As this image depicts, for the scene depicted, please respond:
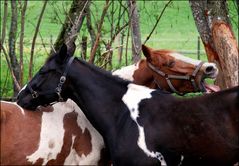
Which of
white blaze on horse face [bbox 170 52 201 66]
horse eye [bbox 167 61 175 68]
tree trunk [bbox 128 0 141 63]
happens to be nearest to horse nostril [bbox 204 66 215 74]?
white blaze on horse face [bbox 170 52 201 66]

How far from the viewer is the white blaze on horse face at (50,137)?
5.76 m

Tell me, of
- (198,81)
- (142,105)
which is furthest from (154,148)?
(198,81)

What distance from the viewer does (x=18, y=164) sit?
224 inches

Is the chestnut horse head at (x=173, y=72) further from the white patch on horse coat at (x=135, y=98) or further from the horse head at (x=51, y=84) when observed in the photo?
the horse head at (x=51, y=84)

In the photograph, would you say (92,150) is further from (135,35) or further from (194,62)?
(135,35)

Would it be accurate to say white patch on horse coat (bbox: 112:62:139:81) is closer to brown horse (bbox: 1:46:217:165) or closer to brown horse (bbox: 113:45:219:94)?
brown horse (bbox: 113:45:219:94)

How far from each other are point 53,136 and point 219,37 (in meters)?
2.51

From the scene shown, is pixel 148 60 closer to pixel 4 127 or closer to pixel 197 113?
pixel 197 113

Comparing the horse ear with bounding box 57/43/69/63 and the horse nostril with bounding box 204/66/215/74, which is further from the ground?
the horse ear with bounding box 57/43/69/63

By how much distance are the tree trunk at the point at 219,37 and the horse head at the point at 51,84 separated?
2.09m

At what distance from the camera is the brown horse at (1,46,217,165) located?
5.72 meters

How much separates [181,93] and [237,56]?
1.30 meters

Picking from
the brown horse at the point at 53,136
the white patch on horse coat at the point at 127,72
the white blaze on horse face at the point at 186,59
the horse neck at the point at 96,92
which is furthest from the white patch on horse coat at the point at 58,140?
the white blaze on horse face at the point at 186,59

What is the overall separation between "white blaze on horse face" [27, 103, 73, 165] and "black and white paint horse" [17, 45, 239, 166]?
166mm
